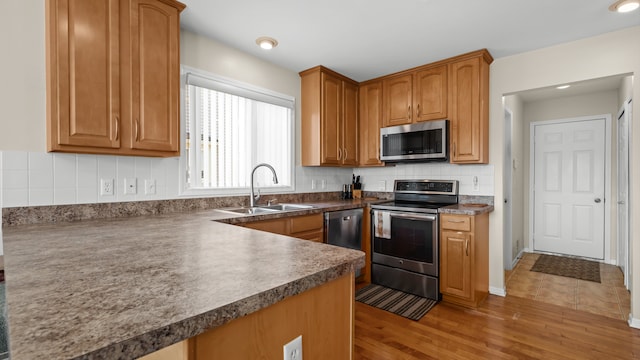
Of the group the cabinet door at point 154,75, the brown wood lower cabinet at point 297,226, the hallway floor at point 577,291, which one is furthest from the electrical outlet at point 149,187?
the hallway floor at point 577,291

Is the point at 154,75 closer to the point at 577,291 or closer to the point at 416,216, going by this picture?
the point at 416,216

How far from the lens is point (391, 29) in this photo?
2.50 meters

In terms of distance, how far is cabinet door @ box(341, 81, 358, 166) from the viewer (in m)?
3.71

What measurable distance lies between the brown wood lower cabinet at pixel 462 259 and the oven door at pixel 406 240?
0.29ft

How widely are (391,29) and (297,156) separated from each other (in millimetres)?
1660

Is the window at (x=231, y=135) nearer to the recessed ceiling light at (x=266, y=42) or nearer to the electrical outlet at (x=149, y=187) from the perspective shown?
the electrical outlet at (x=149, y=187)

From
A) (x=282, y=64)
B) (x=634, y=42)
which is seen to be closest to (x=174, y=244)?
(x=282, y=64)

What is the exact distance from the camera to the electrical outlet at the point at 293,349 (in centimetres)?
77

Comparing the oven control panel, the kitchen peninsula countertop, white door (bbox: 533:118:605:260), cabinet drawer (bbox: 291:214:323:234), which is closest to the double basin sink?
cabinet drawer (bbox: 291:214:323:234)

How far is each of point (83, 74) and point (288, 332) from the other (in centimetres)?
188

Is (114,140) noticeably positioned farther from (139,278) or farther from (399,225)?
(399,225)

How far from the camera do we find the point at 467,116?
303 cm

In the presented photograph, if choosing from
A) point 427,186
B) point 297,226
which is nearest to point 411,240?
point 427,186

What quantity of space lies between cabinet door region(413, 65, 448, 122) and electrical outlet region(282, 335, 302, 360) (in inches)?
117
